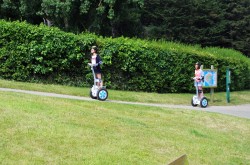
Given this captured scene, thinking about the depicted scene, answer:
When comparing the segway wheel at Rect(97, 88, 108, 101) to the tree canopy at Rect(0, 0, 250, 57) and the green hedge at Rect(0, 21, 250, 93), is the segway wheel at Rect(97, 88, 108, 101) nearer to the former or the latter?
the green hedge at Rect(0, 21, 250, 93)

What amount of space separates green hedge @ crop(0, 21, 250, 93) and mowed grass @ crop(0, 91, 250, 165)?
747 cm

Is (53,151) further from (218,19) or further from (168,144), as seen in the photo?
(218,19)

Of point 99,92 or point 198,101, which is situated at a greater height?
point 99,92

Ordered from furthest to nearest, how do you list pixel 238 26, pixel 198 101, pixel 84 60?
pixel 238 26
pixel 84 60
pixel 198 101

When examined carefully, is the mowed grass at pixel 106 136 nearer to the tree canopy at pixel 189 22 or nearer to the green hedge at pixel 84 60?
the green hedge at pixel 84 60

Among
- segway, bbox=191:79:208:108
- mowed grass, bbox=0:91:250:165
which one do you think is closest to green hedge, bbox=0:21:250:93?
segway, bbox=191:79:208:108

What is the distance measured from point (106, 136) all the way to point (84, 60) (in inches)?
472

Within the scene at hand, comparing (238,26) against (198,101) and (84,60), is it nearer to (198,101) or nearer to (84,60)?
(198,101)

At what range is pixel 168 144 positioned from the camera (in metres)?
9.24

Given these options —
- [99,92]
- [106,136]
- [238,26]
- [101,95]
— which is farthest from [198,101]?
[238,26]

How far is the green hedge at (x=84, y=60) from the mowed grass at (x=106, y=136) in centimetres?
747

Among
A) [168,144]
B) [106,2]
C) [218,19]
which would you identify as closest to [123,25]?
[106,2]

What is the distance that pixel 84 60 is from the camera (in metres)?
20.5

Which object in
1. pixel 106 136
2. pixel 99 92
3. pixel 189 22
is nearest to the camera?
pixel 106 136
